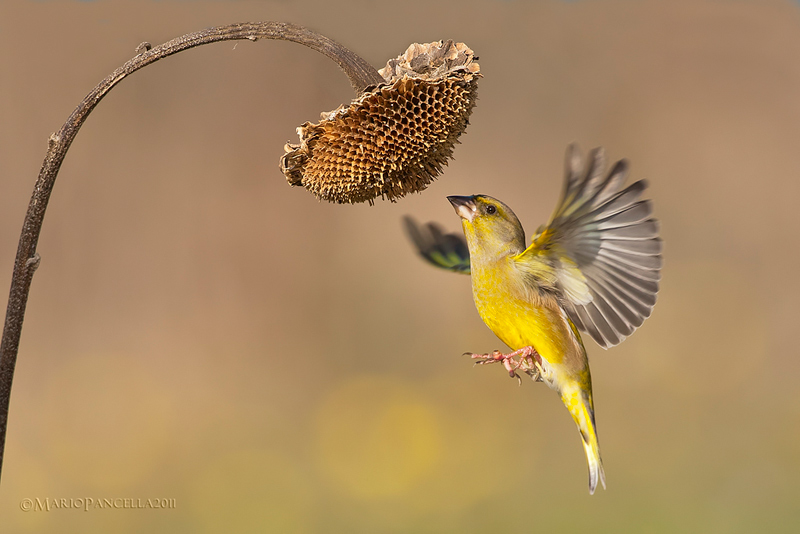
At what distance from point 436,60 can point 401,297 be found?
388cm

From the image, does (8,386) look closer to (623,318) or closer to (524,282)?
(524,282)

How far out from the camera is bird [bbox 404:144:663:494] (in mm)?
1727

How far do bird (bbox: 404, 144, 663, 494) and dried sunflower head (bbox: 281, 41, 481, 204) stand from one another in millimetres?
381

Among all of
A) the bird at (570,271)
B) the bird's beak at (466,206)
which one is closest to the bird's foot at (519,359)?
the bird at (570,271)

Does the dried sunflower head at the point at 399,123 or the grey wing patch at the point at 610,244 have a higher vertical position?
the dried sunflower head at the point at 399,123

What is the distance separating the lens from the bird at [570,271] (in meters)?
1.73

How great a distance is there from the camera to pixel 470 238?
1.98 m

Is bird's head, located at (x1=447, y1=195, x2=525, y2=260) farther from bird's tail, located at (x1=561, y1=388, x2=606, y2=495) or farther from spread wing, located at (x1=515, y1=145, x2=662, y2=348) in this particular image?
bird's tail, located at (x1=561, y1=388, x2=606, y2=495)

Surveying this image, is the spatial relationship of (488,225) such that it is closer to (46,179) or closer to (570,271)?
(570,271)

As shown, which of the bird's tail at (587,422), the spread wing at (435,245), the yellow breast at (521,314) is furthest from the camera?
the spread wing at (435,245)

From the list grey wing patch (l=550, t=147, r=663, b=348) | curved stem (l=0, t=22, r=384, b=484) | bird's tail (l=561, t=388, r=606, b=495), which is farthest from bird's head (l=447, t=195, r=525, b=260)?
curved stem (l=0, t=22, r=384, b=484)

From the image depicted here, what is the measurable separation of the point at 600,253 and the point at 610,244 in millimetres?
66

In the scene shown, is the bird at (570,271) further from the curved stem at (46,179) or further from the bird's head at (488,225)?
the curved stem at (46,179)

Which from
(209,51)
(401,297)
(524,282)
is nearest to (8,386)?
(524,282)
